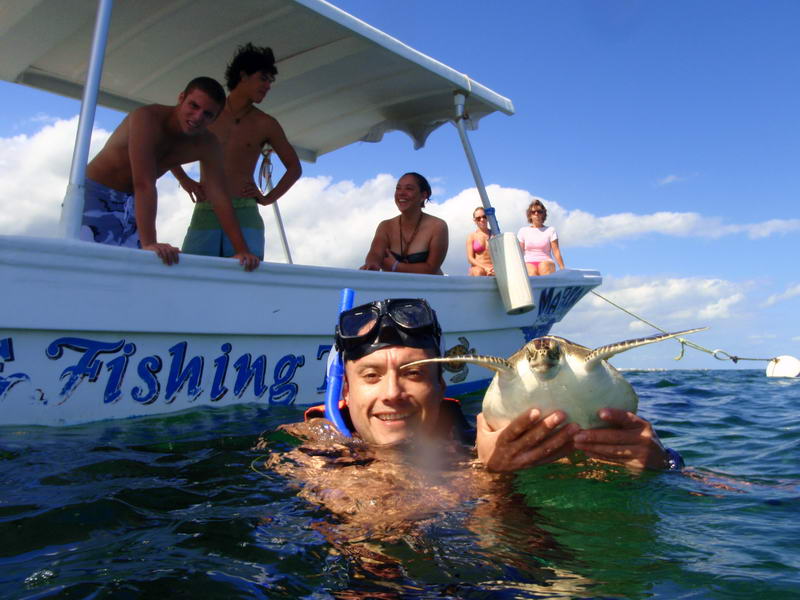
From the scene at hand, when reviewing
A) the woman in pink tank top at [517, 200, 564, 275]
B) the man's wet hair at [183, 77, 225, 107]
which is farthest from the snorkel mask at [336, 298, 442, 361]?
the woman in pink tank top at [517, 200, 564, 275]

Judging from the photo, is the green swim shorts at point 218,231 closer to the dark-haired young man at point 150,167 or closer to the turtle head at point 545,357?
the dark-haired young man at point 150,167

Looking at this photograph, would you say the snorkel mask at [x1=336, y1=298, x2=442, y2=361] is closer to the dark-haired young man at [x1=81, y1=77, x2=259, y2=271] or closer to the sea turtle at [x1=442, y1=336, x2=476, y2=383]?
the dark-haired young man at [x1=81, y1=77, x2=259, y2=271]

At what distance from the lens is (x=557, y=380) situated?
233 cm

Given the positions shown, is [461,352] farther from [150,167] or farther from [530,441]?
[530,441]

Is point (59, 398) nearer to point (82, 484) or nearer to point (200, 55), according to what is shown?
point (82, 484)

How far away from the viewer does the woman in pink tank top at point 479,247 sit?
30.4 feet

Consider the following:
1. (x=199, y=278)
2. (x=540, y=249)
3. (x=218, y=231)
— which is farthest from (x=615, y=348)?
(x=540, y=249)

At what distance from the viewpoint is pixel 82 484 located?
2.69 meters

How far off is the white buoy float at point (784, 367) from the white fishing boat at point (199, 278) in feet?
12.1

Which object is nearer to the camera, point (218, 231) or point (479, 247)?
point (218, 231)

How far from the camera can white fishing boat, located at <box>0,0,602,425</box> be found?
11.9 ft

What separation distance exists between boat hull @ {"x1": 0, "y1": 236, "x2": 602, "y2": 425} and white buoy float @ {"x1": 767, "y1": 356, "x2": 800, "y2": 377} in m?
6.38

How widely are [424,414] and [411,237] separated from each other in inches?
145

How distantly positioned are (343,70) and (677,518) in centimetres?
510
